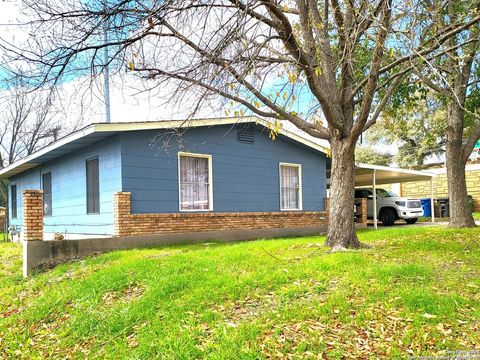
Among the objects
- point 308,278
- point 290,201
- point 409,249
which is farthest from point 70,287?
point 290,201

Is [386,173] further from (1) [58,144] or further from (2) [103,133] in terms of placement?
(1) [58,144]

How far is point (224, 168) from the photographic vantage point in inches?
500

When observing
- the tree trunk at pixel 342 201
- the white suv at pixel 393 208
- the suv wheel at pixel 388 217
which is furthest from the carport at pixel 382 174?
the tree trunk at pixel 342 201

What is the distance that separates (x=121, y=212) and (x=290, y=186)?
21.6ft

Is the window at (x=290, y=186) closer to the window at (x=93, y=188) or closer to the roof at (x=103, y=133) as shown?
the roof at (x=103, y=133)

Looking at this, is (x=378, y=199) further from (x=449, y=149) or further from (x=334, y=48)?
(x=334, y=48)

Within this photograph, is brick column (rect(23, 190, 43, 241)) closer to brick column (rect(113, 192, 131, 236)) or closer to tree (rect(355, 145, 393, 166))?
brick column (rect(113, 192, 131, 236))

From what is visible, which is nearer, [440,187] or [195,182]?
[195,182]

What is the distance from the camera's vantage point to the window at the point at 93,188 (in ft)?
39.0

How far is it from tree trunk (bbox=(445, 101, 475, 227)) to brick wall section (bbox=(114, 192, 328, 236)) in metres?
4.65

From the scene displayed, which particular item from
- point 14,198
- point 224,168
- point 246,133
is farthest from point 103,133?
point 14,198

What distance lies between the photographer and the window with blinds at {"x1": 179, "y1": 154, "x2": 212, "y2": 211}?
39.1 feet

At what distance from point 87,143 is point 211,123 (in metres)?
3.59

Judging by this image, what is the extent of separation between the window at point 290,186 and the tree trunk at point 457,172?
193 inches
